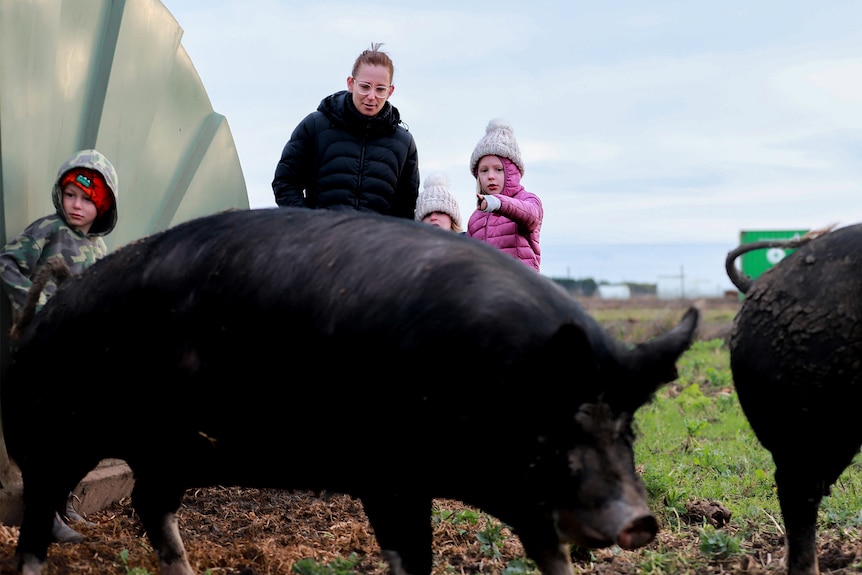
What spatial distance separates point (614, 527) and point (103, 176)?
2879 mm

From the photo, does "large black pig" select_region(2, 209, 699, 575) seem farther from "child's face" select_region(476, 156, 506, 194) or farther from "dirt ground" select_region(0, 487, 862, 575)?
"child's face" select_region(476, 156, 506, 194)

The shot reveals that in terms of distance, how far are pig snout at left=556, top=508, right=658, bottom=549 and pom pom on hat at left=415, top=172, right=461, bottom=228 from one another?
284cm

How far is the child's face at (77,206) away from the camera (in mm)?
Answer: 4359

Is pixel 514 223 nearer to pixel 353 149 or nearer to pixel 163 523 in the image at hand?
pixel 353 149

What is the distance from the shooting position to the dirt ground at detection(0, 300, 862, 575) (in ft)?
12.6

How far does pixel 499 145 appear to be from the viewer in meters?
5.55

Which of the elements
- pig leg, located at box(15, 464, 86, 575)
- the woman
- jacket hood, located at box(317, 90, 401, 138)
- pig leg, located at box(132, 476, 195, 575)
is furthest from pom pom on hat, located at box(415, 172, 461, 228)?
pig leg, located at box(15, 464, 86, 575)

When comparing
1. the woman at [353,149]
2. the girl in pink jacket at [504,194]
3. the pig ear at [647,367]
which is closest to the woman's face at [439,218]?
the girl in pink jacket at [504,194]

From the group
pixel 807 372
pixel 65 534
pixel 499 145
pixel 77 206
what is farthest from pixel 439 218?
pixel 65 534

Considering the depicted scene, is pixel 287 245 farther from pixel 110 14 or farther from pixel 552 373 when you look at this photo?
pixel 110 14

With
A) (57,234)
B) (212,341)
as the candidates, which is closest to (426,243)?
(212,341)

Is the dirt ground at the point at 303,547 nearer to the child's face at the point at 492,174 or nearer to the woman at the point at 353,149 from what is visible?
the woman at the point at 353,149

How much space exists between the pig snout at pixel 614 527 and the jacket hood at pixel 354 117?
9.04 feet

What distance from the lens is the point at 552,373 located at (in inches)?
106
